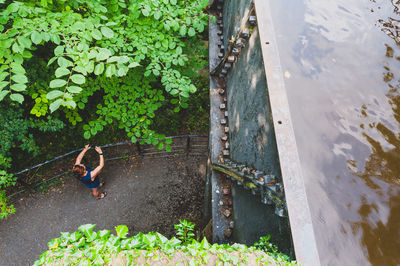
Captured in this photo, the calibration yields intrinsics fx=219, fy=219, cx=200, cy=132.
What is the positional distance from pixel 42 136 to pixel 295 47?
8052mm

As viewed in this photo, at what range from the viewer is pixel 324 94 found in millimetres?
3205

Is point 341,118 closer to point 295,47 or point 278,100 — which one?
point 278,100

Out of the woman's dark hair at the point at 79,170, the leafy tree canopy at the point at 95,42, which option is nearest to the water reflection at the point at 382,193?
the leafy tree canopy at the point at 95,42

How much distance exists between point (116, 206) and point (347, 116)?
254 inches

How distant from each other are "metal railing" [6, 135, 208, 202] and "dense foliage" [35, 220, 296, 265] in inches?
194

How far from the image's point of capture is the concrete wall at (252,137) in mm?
2482

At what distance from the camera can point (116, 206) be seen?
22.2 ft

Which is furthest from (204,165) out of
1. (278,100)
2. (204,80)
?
(278,100)

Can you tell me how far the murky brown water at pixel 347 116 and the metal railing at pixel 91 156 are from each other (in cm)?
426

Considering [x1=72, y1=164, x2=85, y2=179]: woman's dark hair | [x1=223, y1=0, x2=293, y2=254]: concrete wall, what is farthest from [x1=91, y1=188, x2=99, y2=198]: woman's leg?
[x1=223, y1=0, x2=293, y2=254]: concrete wall

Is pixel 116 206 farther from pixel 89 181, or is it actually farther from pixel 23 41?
pixel 23 41

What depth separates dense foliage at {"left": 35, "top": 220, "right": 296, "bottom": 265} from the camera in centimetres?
177

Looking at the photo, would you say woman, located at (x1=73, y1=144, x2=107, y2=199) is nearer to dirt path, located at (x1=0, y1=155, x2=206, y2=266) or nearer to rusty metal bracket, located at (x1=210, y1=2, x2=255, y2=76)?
dirt path, located at (x1=0, y1=155, x2=206, y2=266)

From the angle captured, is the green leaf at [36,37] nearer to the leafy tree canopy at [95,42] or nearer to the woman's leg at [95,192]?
the leafy tree canopy at [95,42]
